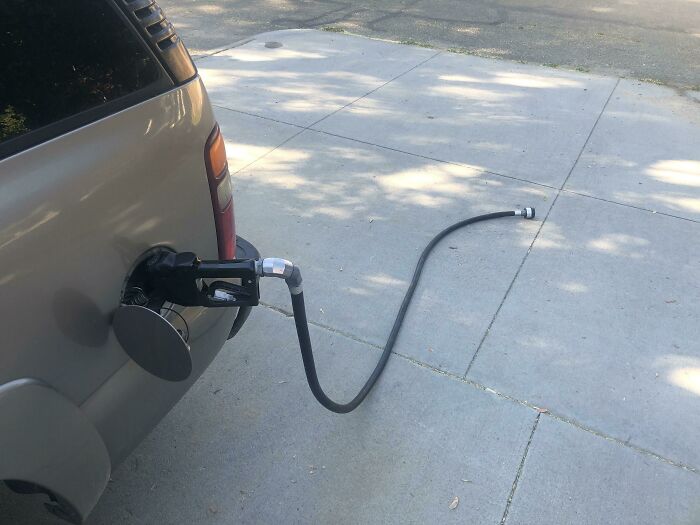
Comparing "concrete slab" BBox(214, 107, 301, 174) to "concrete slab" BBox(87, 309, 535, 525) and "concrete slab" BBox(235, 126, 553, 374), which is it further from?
"concrete slab" BBox(87, 309, 535, 525)

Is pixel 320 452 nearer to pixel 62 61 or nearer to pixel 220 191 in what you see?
pixel 220 191

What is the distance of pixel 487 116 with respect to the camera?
544 cm

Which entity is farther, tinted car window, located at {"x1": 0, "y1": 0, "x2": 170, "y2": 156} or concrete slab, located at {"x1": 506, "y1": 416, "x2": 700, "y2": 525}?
concrete slab, located at {"x1": 506, "y1": 416, "x2": 700, "y2": 525}

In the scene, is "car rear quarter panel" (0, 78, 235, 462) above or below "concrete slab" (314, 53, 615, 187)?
above

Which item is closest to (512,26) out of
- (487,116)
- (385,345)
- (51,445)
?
(487,116)

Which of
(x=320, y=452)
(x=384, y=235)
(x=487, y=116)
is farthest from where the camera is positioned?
(x=487, y=116)

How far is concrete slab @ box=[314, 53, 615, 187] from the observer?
4723 mm

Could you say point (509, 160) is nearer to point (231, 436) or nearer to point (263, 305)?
point (263, 305)

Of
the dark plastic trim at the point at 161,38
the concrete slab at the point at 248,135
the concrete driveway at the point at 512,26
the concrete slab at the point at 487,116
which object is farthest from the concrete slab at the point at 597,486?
the concrete driveway at the point at 512,26

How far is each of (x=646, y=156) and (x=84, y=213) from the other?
4497mm

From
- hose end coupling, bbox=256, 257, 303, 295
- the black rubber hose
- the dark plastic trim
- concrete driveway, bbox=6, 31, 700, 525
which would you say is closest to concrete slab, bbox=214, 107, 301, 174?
concrete driveway, bbox=6, 31, 700, 525

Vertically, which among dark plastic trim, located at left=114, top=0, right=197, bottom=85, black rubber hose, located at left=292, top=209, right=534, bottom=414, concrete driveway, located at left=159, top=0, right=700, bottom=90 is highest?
dark plastic trim, located at left=114, top=0, right=197, bottom=85

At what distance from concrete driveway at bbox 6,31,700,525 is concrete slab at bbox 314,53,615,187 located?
0.12ft

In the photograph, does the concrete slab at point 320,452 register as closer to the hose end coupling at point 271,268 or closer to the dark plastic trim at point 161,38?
the hose end coupling at point 271,268
